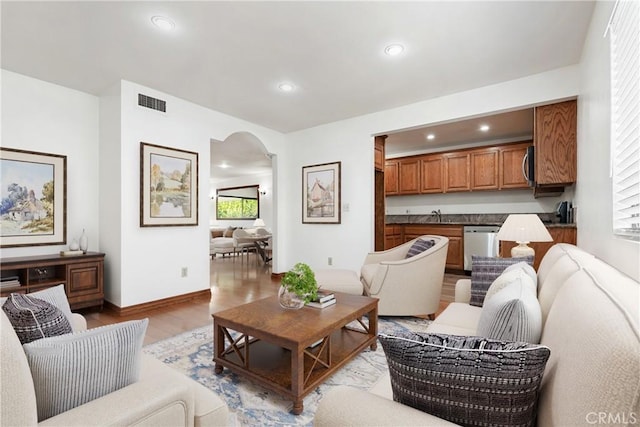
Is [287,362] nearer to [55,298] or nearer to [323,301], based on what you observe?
[323,301]

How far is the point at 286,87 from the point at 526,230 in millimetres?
2810

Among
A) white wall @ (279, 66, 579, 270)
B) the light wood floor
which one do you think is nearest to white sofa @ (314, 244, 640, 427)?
the light wood floor

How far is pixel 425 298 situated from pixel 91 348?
9.09 feet

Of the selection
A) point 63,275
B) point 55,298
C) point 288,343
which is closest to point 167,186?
point 63,275

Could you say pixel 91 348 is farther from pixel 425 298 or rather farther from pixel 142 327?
pixel 425 298

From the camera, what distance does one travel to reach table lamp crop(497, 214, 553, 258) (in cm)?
257

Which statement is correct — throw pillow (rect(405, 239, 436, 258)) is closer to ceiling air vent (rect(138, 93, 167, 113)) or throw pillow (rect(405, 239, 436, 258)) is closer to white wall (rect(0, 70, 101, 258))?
ceiling air vent (rect(138, 93, 167, 113))

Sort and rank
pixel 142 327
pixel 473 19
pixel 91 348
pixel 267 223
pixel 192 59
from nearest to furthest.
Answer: pixel 91 348 < pixel 142 327 < pixel 473 19 < pixel 192 59 < pixel 267 223

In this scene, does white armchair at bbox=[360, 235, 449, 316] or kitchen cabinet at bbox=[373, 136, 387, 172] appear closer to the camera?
white armchair at bbox=[360, 235, 449, 316]

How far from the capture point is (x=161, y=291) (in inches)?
143

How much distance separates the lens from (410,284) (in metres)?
2.97

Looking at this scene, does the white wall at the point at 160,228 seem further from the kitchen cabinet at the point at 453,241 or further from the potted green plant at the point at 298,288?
the kitchen cabinet at the point at 453,241

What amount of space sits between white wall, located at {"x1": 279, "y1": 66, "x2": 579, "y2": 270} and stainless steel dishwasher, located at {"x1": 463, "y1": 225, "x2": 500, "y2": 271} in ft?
6.56

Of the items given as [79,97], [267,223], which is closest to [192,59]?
[79,97]
